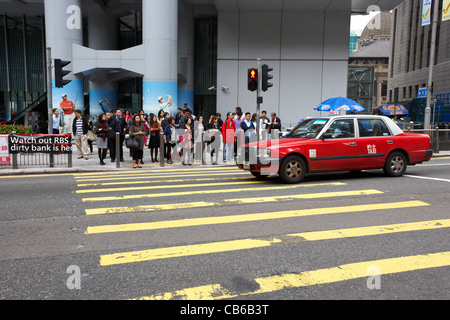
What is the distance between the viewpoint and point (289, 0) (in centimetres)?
2494

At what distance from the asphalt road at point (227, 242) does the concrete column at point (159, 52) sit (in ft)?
47.0

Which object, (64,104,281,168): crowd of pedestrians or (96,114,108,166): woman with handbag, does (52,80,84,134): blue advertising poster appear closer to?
(64,104,281,168): crowd of pedestrians

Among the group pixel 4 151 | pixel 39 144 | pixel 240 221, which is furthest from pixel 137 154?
pixel 240 221

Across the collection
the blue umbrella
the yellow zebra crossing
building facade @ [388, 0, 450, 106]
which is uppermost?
building facade @ [388, 0, 450, 106]

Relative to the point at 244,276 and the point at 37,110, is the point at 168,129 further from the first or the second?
the point at 37,110

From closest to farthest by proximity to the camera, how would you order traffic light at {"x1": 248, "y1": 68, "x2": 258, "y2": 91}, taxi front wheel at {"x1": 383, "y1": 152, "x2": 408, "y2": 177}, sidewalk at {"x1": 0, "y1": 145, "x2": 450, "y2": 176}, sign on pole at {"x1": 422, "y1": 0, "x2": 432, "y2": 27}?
taxi front wheel at {"x1": 383, "y1": 152, "x2": 408, "y2": 177} < sidewalk at {"x1": 0, "y1": 145, "x2": 450, "y2": 176} < traffic light at {"x1": 248, "y1": 68, "x2": 258, "y2": 91} < sign on pole at {"x1": 422, "y1": 0, "x2": 432, "y2": 27}

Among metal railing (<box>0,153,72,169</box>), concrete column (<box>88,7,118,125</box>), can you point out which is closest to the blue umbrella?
metal railing (<box>0,153,72,169</box>)

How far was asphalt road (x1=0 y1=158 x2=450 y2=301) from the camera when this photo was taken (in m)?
3.98

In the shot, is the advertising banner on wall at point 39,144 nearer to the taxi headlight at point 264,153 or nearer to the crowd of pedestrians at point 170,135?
the crowd of pedestrians at point 170,135

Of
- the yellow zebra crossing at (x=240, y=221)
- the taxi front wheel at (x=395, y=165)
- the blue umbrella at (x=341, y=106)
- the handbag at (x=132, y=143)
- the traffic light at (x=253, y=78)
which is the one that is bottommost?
the yellow zebra crossing at (x=240, y=221)

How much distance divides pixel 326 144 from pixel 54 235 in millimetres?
6748

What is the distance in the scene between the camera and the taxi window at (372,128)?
10484 millimetres

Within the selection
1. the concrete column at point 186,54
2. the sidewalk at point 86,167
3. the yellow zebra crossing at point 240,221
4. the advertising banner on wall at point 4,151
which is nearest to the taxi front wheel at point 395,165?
the yellow zebra crossing at point 240,221
